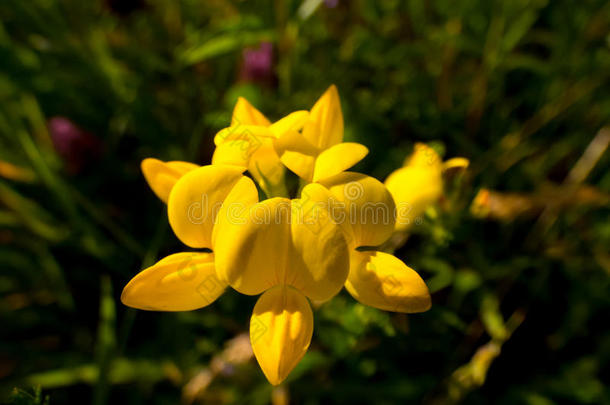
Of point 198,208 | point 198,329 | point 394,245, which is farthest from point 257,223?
point 198,329

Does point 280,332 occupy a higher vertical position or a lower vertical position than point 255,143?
lower

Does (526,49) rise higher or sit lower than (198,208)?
lower

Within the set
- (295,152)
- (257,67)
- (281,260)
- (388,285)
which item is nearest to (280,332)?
(281,260)

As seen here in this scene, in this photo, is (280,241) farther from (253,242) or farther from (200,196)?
(200,196)

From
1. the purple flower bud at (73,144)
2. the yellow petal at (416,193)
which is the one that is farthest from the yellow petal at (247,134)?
the purple flower bud at (73,144)

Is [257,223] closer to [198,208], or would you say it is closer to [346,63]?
[198,208]

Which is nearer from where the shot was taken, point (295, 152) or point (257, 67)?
point (295, 152)
